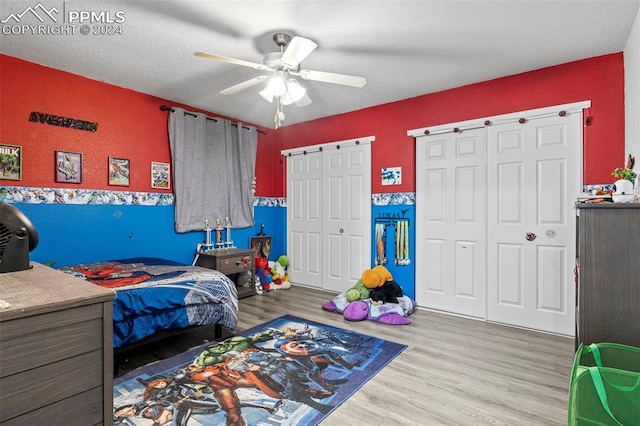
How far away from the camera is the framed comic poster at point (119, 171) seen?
137 inches

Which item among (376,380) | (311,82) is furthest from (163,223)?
(376,380)

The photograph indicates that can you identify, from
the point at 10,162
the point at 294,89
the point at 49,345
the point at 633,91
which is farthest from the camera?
the point at 10,162

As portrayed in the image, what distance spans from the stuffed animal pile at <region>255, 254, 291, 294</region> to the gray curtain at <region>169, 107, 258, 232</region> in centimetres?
66

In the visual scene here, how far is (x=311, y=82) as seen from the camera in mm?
3398

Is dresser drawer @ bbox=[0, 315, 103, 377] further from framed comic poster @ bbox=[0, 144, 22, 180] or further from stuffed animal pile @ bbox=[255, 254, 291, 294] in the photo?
stuffed animal pile @ bbox=[255, 254, 291, 294]

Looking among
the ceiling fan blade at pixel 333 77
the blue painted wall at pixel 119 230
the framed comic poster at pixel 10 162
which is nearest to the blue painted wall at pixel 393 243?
the blue painted wall at pixel 119 230

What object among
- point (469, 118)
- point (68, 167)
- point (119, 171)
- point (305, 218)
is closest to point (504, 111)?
point (469, 118)

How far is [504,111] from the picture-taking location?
3275mm

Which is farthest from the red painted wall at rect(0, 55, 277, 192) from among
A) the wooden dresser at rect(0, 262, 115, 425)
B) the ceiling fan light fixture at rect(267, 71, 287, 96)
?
the wooden dresser at rect(0, 262, 115, 425)

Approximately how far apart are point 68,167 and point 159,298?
183 centimetres

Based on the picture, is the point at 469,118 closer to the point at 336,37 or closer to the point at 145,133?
the point at 336,37

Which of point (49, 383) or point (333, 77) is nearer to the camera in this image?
point (49, 383)

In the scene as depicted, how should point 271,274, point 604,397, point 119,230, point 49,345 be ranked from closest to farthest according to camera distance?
point 49,345
point 604,397
point 119,230
point 271,274

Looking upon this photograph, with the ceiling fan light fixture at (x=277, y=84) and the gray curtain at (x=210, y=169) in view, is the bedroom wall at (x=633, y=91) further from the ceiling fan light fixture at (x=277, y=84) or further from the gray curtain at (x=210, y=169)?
the gray curtain at (x=210, y=169)
